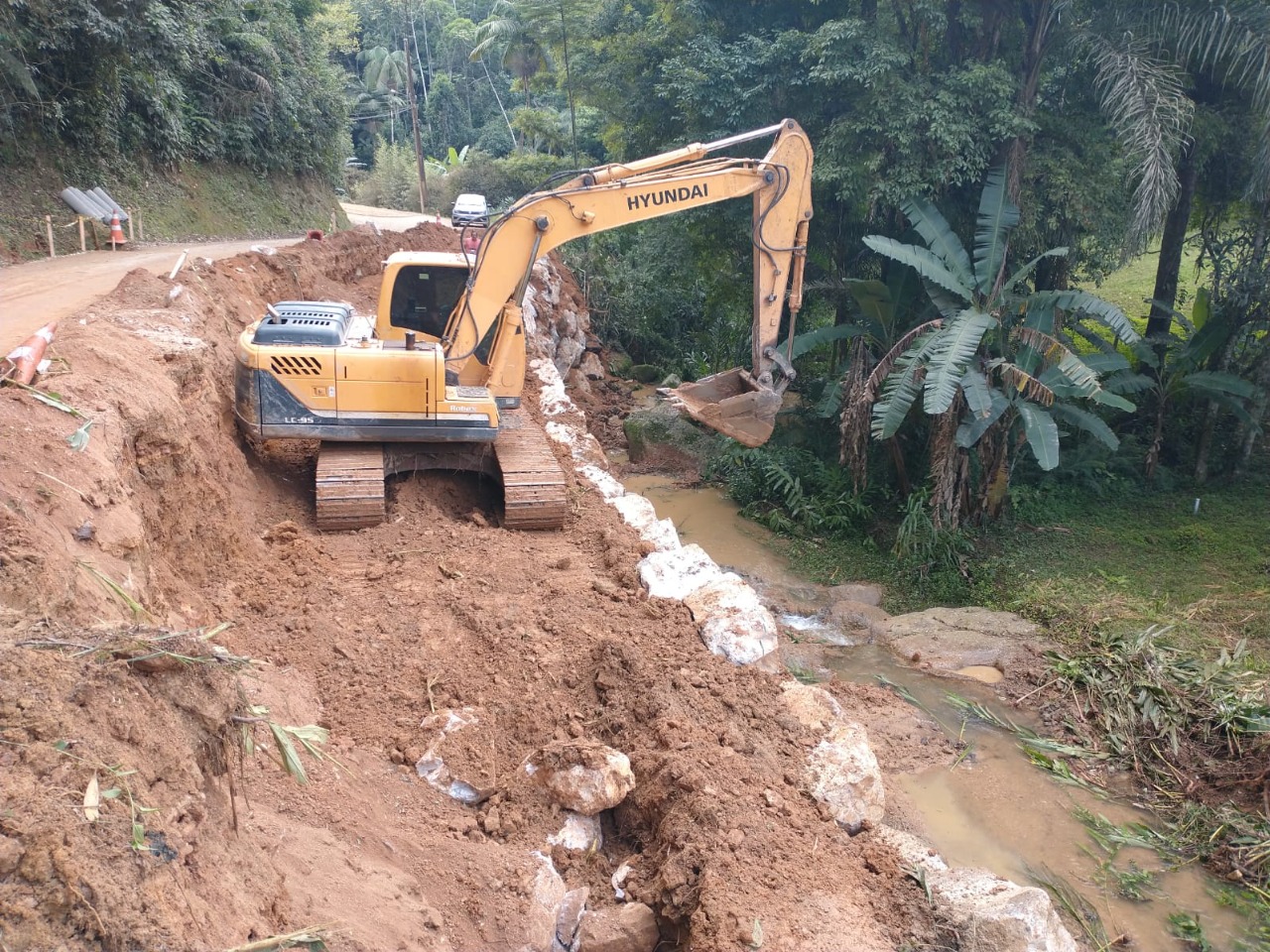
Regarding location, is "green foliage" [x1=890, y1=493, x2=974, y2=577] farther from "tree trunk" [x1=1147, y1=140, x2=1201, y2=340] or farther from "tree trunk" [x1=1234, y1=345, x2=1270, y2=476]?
"tree trunk" [x1=1147, y1=140, x2=1201, y2=340]

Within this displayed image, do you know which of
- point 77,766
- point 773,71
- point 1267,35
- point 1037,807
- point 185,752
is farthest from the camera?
point 773,71

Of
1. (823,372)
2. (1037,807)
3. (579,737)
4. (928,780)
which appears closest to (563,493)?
(579,737)

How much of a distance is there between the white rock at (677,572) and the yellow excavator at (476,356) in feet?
4.26

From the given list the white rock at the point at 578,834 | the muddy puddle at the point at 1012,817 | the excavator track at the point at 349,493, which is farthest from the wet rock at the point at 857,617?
the white rock at the point at 578,834

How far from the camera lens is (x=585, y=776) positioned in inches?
199

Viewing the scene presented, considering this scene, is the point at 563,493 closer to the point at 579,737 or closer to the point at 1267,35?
the point at 579,737

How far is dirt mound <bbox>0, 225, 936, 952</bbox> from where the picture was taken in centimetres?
287

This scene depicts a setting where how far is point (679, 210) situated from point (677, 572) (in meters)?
4.12

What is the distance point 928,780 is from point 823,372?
32.8 ft

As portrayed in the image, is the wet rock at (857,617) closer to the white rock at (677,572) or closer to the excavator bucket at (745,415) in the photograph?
the excavator bucket at (745,415)

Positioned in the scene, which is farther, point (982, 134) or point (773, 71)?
point (773, 71)

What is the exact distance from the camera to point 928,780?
7.48 meters

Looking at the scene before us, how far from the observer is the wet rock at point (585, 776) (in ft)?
16.6

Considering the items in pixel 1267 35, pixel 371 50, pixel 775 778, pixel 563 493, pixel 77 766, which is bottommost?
pixel 775 778
